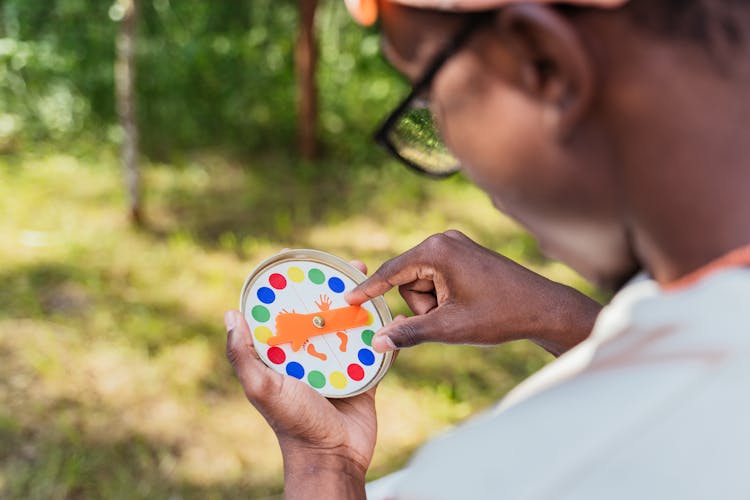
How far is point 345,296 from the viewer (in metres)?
1.70

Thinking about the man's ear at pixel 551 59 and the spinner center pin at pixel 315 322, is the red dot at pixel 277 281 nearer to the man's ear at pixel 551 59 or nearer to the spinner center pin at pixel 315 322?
the spinner center pin at pixel 315 322

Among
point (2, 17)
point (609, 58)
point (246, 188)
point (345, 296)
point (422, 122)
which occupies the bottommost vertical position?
point (246, 188)

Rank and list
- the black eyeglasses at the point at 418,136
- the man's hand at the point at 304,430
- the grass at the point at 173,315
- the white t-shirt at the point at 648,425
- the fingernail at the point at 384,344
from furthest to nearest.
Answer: the grass at the point at 173,315 < the fingernail at the point at 384,344 < the man's hand at the point at 304,430 < the black eyeglasses at the point at 418,136 < the white t-shirt at the point at 648,425

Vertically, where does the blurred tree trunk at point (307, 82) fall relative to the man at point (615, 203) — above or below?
below

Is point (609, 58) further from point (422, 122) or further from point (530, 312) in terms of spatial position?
point (530, 312)

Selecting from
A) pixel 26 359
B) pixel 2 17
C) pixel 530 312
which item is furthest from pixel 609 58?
pixel 2 17

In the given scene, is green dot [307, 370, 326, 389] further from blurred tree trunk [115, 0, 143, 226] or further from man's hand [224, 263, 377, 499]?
blurred tree trunk [115, 0, 143, 226]

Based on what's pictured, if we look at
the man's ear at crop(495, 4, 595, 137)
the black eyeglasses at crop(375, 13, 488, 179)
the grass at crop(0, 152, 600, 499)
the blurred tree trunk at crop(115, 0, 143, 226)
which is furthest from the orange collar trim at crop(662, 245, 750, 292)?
the blurred tree trunk at crop(115, 0, 143, 226)

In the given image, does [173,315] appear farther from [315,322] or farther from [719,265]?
[719,265]

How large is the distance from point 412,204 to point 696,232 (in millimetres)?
3592

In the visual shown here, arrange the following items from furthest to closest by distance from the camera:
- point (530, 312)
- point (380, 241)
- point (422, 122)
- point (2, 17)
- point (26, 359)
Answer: point (2, 17) < point (380, 241) < point (26, 359) < point (530, 312) < point (422, 122)

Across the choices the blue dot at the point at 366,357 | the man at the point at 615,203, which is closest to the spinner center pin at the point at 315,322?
the blue dot at the point at 366,357

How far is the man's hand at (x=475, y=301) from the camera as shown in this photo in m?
1.64

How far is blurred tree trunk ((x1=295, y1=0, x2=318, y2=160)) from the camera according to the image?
4.26m
